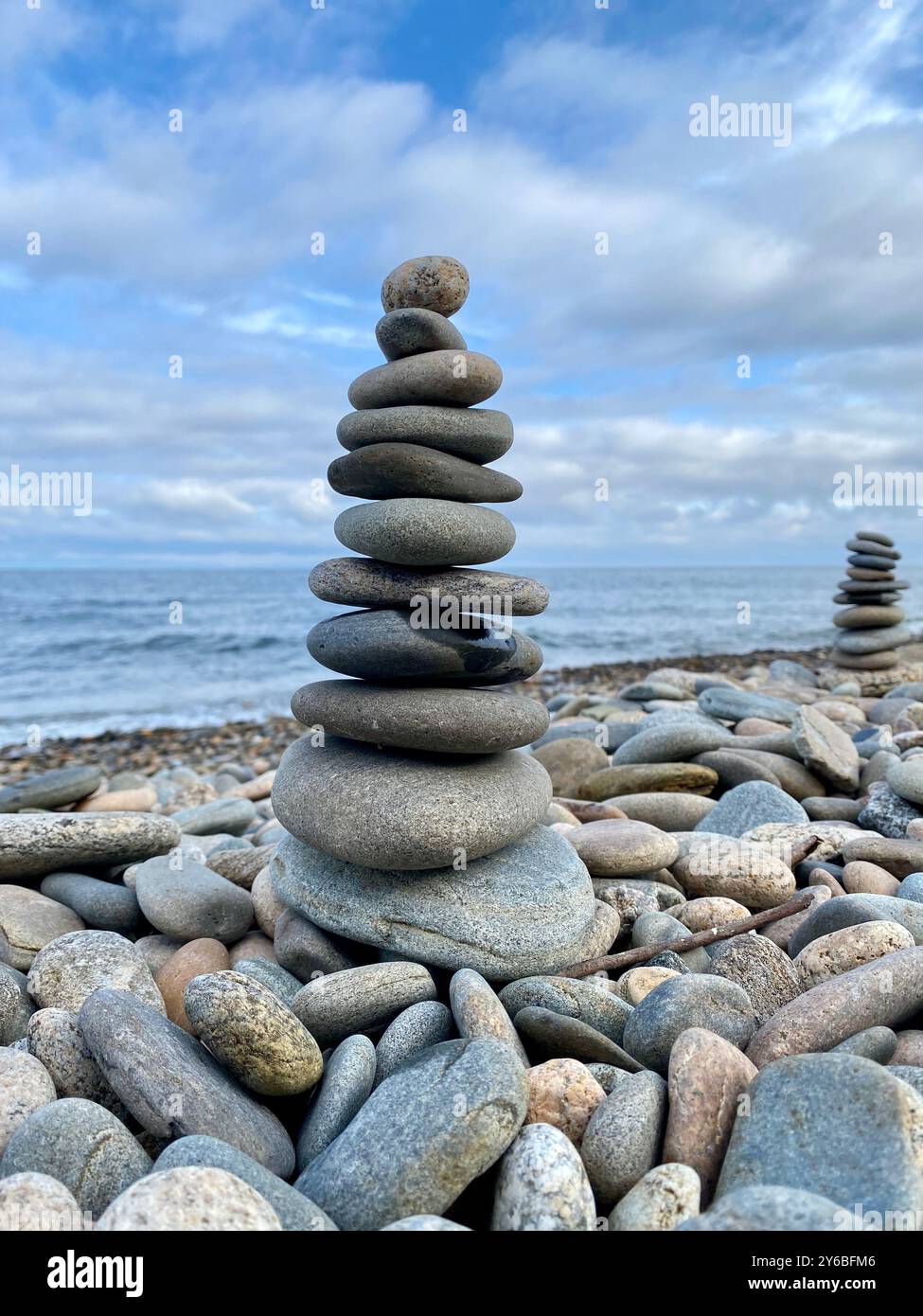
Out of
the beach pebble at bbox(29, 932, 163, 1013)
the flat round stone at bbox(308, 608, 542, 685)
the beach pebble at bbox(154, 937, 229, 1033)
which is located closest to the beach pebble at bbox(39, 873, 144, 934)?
the beach pebble at bbox(154, 937, 229, 1033)

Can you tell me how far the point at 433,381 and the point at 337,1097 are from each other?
3329 millimetres

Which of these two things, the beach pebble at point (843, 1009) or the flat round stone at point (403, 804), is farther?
the flat round stone at point (403, 804)

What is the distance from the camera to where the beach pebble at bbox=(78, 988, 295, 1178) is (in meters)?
3.06

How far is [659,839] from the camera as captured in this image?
5.29m

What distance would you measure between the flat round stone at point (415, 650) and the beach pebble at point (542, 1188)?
220cm

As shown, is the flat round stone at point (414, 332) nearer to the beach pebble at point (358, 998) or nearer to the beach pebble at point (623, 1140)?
the beach pebble at point (358, 998)

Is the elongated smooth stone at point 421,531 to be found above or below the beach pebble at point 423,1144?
above

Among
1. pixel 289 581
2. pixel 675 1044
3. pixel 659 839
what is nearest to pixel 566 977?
pixel 675 1044

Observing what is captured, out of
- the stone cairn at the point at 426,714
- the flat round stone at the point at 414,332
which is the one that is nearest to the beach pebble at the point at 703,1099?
the stone cairn at the point at 426,714

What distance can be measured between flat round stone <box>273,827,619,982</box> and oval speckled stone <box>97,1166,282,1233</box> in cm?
183

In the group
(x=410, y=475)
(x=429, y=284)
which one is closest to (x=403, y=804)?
(x=410, y=475)

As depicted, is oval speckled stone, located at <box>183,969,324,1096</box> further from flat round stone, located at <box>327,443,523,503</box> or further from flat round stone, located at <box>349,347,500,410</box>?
flat round stone, located at <box>349,347,500,410</box>

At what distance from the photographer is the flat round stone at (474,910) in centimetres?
423
